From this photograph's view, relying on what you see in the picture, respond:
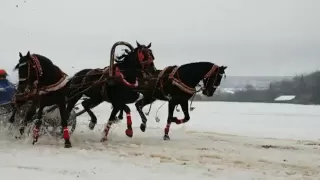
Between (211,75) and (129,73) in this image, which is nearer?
(129,73)

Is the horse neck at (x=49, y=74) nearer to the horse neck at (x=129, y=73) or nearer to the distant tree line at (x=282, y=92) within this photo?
A: the horse neck at (x=129, y=73)

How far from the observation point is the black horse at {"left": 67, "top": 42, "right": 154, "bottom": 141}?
37.3 ft

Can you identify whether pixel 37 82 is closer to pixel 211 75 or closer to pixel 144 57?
pixel 144 57

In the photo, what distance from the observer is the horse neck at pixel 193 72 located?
12.2 meters

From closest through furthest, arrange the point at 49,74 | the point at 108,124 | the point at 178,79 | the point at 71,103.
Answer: the point at 49,74 < the point at 108,124 < the point at 71,103 < the point at 178,79

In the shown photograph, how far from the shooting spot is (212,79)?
12.3 metres

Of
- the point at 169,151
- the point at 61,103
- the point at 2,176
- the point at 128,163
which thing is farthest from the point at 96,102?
the point at 2,176

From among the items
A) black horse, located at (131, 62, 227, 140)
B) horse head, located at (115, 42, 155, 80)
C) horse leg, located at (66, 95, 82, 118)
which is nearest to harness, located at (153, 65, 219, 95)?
black horse, located at (131, 62, 227, 140)

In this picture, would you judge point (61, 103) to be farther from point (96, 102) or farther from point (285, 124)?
point (285, 124)

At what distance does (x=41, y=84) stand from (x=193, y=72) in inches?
156

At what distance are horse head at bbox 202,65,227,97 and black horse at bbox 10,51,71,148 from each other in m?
3.66

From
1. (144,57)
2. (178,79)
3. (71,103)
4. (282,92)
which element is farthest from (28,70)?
(282,92)

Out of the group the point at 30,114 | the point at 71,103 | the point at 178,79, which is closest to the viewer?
the point at 30,114

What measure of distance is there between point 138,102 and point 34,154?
499 centimetres
